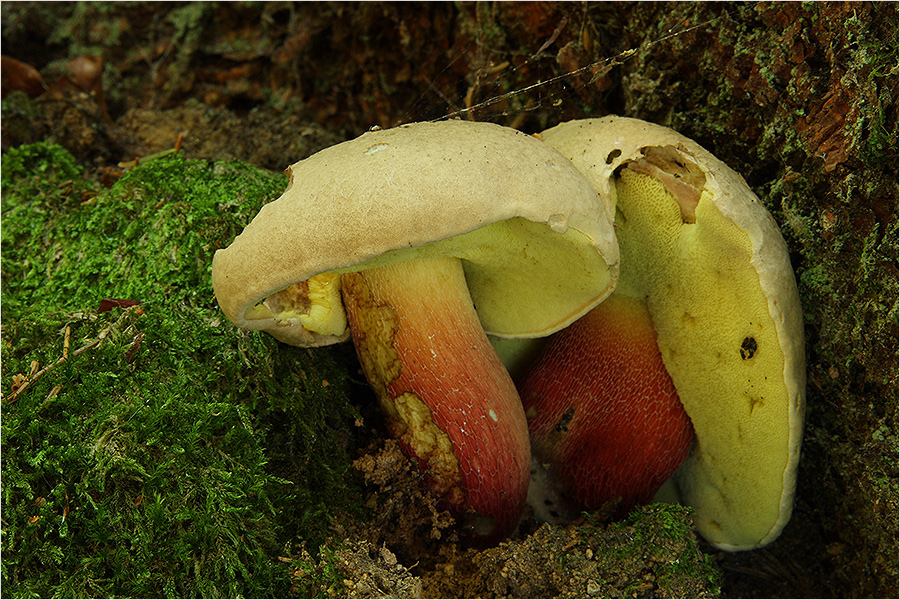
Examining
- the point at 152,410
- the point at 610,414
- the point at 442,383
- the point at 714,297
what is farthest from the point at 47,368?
the point at 714,297

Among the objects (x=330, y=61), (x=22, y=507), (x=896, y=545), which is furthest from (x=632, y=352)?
(x=330, y=61)

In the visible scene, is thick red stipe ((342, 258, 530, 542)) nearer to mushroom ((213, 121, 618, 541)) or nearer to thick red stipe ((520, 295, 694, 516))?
mushroom ((213, 121, 618, 541))

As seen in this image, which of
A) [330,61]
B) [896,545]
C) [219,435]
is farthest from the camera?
[330,61]

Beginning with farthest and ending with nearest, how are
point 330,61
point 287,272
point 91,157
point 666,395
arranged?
point 330,61 → point 91,157 → point 666,395 → point 287,272

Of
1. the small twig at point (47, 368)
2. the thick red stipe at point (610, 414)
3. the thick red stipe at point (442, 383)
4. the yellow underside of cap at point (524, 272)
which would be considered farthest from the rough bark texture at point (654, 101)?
the small twig at point (47, 368)

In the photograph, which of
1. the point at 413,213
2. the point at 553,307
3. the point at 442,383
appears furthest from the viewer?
the point at 553,307

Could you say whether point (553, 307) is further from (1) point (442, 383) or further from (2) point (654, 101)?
(2) point (654, 101)

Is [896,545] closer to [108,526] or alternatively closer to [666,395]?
[666,395]
